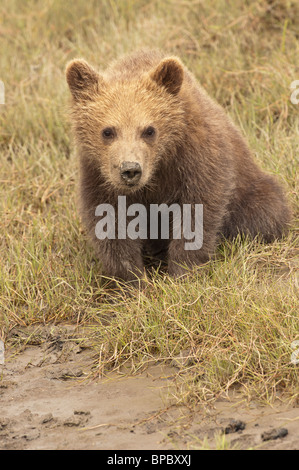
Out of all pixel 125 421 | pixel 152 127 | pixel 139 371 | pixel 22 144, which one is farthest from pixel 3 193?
pixel 125 421

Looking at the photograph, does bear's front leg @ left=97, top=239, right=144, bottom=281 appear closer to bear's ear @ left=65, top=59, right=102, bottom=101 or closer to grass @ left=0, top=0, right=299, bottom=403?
grass @ left=0, top=0, right=299, bottom=403

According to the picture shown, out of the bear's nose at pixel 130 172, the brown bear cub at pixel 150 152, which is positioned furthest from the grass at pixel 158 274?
the bear's nose at pixel 130 172

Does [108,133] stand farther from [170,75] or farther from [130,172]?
[170,75]

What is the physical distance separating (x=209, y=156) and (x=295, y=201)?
1188mm

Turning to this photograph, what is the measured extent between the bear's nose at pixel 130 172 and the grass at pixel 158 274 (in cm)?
74

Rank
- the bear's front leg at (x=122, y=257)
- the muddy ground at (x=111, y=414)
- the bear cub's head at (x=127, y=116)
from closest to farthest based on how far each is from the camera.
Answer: the muddy ground at (x=111, y=414), the bear cub's head at (x=127, y=116), the bear's front leg at (x=122, y=257)

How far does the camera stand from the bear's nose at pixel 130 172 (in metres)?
4.78

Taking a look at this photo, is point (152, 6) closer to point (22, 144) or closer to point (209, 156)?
point (22, 144)

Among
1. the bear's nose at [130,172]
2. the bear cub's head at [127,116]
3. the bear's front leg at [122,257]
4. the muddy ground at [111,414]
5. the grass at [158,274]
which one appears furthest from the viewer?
the bear's front leg at [122,257]

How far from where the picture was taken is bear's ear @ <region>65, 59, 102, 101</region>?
5145 millimetres

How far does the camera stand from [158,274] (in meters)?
5.40

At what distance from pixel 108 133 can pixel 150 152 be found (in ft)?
1.00

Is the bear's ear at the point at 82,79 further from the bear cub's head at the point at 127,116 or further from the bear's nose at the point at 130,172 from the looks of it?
the bear's nose at the point at 130,172

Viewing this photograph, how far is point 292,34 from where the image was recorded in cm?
795
